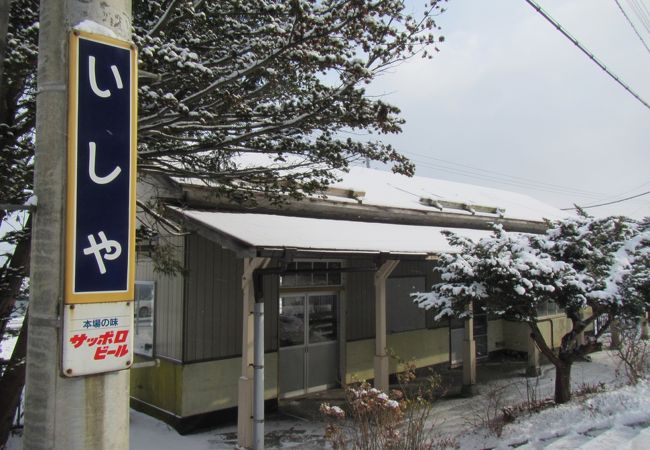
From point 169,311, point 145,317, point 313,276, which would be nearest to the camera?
point 169,311

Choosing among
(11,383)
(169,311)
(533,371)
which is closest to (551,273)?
(169,311)

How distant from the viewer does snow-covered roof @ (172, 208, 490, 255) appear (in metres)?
7.12

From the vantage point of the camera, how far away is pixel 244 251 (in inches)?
260

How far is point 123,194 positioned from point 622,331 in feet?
29.3

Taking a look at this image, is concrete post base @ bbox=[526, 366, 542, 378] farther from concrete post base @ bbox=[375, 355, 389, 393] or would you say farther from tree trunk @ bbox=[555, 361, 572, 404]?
concrete post base @ bbox=[375, 355, 389, 393]

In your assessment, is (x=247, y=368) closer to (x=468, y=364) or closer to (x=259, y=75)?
(x=259, y=75)

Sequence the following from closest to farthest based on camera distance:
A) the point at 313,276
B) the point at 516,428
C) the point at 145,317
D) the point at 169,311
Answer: the point at 516,428
the point at 169,311
the point at 145,317
the point at 313,276

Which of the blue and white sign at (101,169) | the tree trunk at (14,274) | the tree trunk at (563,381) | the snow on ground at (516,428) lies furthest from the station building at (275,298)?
the blue and white sign at (101,169)

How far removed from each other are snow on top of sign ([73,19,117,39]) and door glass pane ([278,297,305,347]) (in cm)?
801

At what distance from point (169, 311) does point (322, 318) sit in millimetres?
3285

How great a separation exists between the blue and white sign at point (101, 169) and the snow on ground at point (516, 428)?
4.99 meters

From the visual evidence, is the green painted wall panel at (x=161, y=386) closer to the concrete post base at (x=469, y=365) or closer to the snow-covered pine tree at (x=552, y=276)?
the snow-covered pine tree at (x=552, y=276)

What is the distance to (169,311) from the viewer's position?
8.56 metres

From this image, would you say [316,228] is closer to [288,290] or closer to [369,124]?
[288,290]
